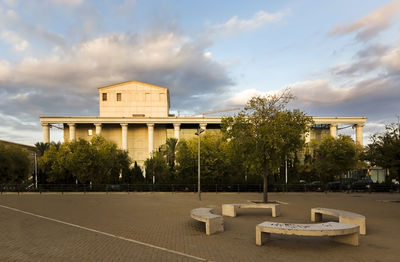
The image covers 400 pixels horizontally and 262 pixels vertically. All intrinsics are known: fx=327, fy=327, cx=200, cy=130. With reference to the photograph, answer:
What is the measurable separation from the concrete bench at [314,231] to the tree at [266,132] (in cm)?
1249

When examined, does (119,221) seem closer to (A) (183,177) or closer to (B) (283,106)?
(B) (283,106)

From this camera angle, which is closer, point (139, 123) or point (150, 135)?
point (150, 135)

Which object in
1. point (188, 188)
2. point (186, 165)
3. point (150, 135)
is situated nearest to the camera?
point (188, 188)

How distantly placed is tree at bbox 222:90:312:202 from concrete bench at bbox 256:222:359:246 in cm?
1249

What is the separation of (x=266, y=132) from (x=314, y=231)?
1379cm

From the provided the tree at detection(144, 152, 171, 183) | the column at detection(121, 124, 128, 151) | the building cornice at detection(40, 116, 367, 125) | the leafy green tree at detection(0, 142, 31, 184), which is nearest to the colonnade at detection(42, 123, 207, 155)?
the column at detection(121, 124, 128, 151)

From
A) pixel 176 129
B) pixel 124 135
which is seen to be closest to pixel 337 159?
pixel 176 129

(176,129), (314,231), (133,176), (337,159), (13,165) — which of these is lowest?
(133,176)

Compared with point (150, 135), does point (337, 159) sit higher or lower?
lower

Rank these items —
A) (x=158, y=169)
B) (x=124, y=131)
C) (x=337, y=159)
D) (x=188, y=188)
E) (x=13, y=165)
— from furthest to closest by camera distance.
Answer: (x=124, y=131)
(x=13, y=165)
(x=158, y=169)
(x=337, y=159)
(x=188, y=188)

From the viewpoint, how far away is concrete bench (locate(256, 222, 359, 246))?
9.43 metres

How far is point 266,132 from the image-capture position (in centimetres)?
2281

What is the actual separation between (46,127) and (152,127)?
76.6 feet

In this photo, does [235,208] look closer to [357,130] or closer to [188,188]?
[188,188]
